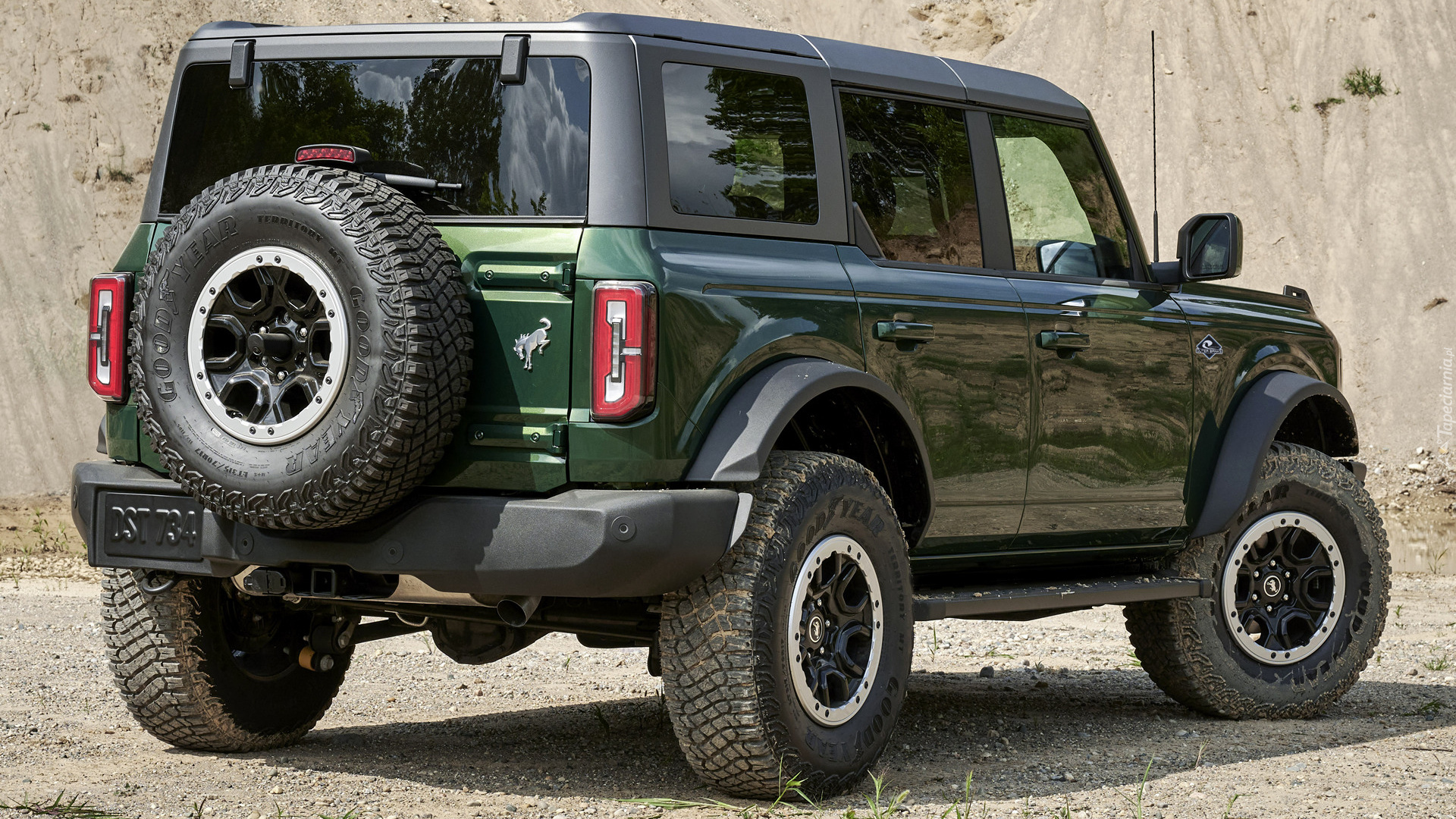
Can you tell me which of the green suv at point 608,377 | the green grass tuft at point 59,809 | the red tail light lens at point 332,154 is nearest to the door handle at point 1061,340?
the green suv at point 608,377

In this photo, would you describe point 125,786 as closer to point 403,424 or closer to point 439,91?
point 403,424

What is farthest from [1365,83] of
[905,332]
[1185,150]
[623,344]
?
[623,344]

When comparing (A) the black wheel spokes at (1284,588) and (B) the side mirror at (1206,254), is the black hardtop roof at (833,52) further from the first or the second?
(A) the black wheel spokes at (1284,588)

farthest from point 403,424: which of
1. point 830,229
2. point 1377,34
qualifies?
point 1377,34

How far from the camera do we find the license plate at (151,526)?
181 inches

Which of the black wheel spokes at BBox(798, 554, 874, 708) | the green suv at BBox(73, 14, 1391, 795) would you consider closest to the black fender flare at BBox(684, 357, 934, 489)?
the green suv at BBox(73, 14, 1391, 795)

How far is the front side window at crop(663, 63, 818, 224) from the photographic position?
459 cm

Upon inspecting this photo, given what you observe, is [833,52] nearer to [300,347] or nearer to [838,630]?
[838,630]

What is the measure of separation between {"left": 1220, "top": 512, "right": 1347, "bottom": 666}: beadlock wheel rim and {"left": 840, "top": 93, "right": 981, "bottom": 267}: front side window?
1831mm

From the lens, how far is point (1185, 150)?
28109mm

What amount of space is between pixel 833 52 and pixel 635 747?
2410 mm

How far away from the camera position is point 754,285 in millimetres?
4551

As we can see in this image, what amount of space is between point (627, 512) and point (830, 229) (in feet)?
4.22

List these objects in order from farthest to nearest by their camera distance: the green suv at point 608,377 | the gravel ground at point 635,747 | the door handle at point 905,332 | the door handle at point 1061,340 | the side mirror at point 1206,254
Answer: the side mirror at point 1206,254
the door handle at point 1061,340
the door handle at point 905,332
the gravel ground at point 635,747
the green suv at point 608,377
